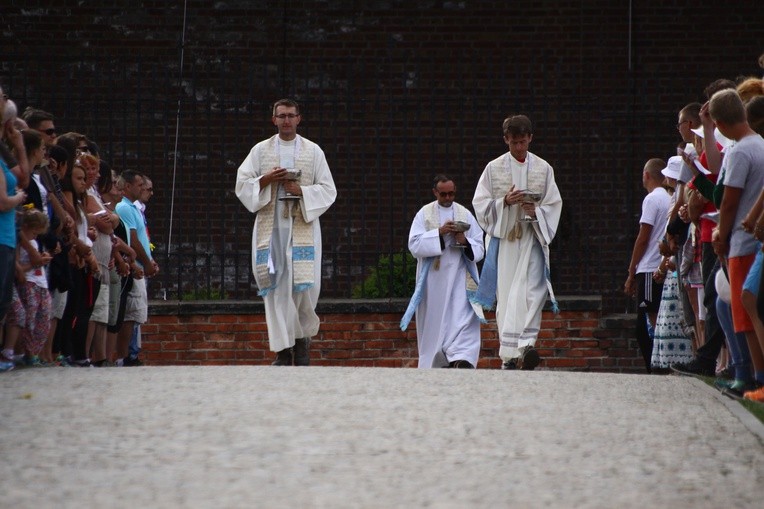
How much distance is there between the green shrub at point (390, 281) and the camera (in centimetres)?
1430

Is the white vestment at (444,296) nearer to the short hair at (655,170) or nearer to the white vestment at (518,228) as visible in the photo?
the white vestment at (518,228)

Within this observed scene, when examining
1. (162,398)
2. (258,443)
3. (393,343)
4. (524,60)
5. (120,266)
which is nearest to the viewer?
(258,443)

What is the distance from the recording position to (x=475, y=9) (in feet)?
55.8

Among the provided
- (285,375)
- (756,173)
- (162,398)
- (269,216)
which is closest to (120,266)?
(269,216)

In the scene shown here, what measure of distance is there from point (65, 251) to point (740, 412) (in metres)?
4.92

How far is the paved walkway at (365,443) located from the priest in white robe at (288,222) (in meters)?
3.88

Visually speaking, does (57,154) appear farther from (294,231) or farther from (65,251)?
(294,231)

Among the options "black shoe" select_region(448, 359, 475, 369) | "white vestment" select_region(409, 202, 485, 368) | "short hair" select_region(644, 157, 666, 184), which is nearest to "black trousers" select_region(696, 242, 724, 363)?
"short hair" select_region(644, 157, 666, 184)

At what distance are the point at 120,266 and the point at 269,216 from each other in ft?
5.42

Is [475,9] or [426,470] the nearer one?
[426,470]

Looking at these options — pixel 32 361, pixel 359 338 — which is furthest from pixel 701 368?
pixel 359 338

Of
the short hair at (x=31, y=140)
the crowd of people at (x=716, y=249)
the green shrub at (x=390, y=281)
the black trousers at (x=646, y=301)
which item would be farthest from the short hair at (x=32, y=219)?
the green shrub at (x=390, y=281)

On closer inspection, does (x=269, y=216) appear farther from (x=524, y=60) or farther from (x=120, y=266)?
(x=524, y=60)

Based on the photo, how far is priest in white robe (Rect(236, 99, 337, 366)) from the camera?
12328 mm
